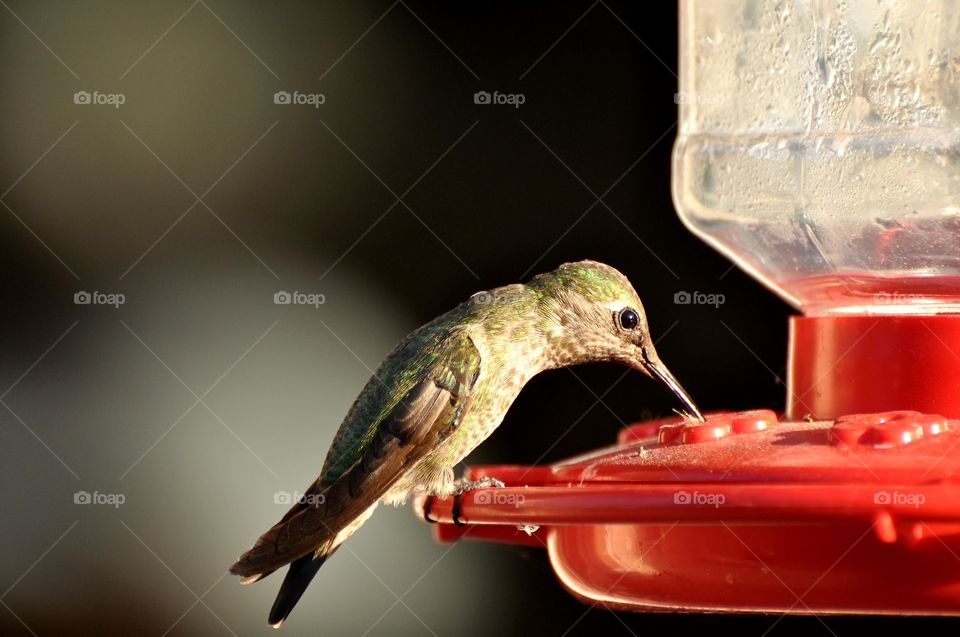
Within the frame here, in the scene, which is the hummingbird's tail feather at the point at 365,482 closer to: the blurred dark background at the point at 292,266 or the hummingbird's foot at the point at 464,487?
the hummingbird's foot at the point at 464,487

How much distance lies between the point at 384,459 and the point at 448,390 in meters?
0.26

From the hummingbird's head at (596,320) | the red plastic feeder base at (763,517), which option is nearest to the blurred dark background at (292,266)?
the hummingbird's head at (596,320)

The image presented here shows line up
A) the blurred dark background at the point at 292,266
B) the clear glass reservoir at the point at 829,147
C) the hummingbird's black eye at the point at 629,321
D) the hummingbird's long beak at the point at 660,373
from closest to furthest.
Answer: the clear glass reservoir at the point at 829,147
the hummingbird's long beak at the point at 660,373
the hummingbird's black eye at the point at 629,321
the blurred dark background at the point at 292,266

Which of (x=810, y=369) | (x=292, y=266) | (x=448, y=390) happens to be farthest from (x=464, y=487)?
(x=292, y=266)

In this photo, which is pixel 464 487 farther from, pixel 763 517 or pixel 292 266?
pixel 292 266

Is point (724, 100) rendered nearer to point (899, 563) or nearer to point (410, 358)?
point (410, 358)

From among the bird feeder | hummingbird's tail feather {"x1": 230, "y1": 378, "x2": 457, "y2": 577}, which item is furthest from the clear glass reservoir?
hummingbird's tail feather {"x1": 230, "y1": 378, "x2": 457, "y2": 577}

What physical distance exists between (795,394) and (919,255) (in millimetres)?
445

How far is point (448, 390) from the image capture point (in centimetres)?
317

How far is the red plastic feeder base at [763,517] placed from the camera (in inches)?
76.3

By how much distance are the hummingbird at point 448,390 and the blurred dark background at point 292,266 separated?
1.99 metres

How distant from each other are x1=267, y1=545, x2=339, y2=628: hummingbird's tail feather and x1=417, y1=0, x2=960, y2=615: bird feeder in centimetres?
75

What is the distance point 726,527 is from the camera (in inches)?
85.4

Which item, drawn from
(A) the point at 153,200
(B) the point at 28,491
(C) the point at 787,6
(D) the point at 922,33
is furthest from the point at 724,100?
(B) the point at 28,491
